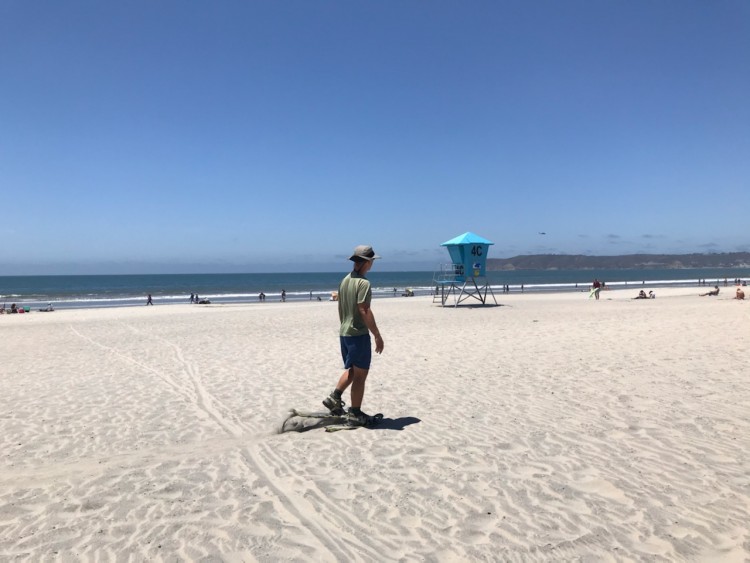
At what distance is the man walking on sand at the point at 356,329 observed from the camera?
461 cm

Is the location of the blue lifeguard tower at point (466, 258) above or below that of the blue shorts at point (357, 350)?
above

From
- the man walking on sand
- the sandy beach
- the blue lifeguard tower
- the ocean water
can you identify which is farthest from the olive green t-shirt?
the ocean water

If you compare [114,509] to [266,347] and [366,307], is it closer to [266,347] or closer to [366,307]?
[366,307]

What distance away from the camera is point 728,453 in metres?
4.09

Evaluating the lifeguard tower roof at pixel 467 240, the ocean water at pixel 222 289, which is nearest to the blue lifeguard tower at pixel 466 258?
the lifeguard tower roof at pixel 467 240

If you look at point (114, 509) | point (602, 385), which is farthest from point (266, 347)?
point (114, 509)

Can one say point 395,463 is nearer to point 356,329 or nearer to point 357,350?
point 357,350

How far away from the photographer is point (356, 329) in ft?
15.4

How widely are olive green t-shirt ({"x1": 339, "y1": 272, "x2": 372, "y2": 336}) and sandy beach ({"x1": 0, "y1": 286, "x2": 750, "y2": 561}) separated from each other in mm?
1014

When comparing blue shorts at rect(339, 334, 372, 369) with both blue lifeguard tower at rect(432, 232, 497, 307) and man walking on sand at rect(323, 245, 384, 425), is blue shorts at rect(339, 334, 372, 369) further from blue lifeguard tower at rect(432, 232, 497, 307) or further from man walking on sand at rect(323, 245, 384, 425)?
blue lifeguard tower at rect(432, 232, 497, 307)

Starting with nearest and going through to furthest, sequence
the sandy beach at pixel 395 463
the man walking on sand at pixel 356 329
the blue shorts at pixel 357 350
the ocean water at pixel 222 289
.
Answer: the sandy beach at pixel 395 463, the man walking on sand at pixel 356 329, the blue shorts at pixel 357 350, the ocean water at pixel 222 289

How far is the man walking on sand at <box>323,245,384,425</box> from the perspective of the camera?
461 cm

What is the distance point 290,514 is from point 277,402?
2992mm

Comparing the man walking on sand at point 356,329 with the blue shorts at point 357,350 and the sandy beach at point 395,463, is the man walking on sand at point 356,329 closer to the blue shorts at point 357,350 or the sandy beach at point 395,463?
the blue shorts at point 357,350
